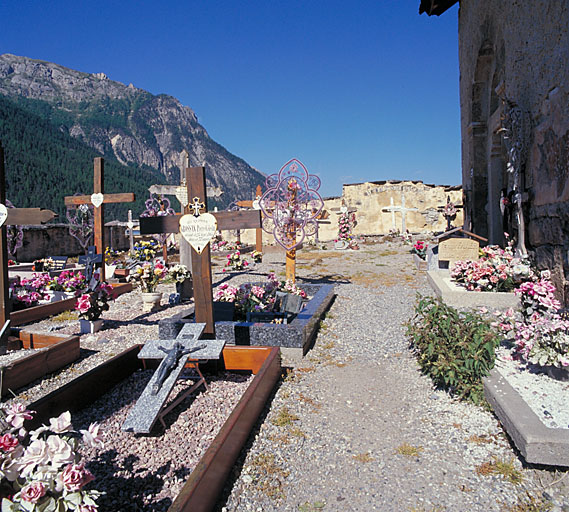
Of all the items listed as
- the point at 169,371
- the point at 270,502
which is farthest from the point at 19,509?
the point at 169,371

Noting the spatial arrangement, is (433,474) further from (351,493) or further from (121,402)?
(121,402)

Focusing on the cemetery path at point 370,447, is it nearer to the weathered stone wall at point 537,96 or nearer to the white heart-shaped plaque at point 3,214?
the weathered stone wall at point 537,96

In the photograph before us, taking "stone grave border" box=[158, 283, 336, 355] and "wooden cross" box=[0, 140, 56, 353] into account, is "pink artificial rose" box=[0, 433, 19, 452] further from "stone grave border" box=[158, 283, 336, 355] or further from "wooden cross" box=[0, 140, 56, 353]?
"wooden cross" box=[0, 140, 56, 353]

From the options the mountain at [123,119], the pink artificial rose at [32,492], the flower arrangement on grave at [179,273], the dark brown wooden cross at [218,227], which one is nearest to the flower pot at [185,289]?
the flower arrangement on grave at [179,273]

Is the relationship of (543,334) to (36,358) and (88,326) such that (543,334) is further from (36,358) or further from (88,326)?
(88,326)

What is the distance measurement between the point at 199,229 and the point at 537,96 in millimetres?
5694

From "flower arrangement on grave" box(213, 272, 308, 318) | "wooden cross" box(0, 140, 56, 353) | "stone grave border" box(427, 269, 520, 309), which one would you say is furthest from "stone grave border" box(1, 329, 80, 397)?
"stone grave border" box(427, 269, 520, 309)

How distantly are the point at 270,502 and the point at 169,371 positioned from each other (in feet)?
5.42

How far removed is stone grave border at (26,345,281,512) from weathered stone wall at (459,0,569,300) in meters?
4.22

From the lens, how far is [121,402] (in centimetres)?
365

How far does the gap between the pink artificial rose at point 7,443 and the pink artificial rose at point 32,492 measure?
170mm

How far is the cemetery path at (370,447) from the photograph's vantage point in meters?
2.35

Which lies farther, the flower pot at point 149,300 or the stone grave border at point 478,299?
the flower pot at point 149,300

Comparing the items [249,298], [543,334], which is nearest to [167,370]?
[249,298]
